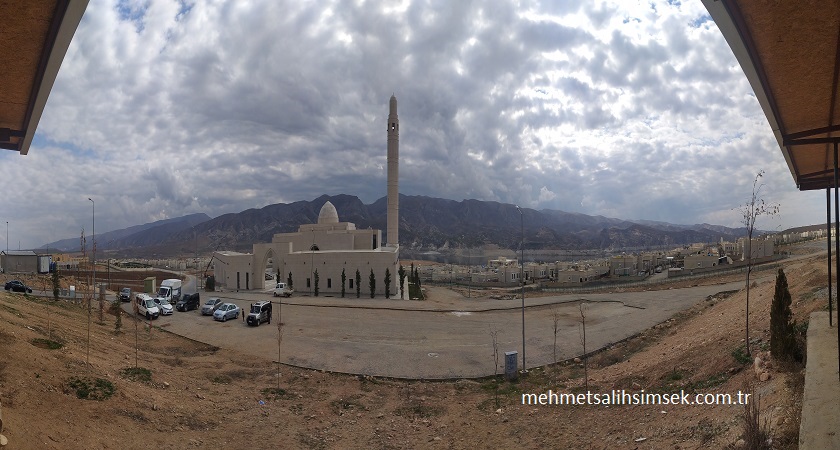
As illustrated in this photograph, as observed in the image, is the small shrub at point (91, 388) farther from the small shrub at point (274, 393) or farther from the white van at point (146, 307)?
the white van at point (146, 307)

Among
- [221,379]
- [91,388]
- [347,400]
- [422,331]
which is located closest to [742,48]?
[347,400]

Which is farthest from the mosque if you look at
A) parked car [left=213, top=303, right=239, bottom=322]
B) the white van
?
the white van

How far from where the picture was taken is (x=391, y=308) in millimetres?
27656

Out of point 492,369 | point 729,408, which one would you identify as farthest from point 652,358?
point 729,408

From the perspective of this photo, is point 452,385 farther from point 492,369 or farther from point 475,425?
point 475,425

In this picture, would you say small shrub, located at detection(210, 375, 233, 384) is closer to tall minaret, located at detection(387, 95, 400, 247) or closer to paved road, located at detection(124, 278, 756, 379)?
paved road, located at detection(124, 278, 756, 379)

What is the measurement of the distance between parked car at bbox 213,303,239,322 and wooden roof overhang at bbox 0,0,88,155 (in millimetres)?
16897

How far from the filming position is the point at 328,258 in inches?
1492

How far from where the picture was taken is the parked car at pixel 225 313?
73.6ft

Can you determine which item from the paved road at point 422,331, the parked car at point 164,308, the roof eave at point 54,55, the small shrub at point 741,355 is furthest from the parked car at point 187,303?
the small shrub at point 741,355

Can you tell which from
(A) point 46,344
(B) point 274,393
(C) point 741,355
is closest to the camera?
(C) point 741,355

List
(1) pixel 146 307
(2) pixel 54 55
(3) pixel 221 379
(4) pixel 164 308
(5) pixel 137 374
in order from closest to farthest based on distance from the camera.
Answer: (2) pixel 54 55 → (5) pixel 137 374 → (3) pixel 221 379 → (1) pixel 146 307 → (4) pixel 164 308

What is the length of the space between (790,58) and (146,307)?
27039 millimetres

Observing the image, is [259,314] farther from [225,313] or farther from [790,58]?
[790,58]
